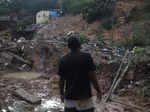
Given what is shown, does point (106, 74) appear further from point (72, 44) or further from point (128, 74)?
point (72, 44)

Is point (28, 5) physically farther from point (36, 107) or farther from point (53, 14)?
point (36, 107)

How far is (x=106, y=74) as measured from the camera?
28.0 ft

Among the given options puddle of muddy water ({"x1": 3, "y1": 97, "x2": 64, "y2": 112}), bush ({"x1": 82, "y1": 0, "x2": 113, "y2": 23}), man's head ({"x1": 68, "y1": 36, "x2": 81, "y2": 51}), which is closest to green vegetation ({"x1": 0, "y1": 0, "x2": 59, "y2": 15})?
bush ({"x1": 82, "y1": 0, "x2": 113, "y2": 23})

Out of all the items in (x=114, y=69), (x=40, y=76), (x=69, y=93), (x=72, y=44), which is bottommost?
(x=40, y=76)

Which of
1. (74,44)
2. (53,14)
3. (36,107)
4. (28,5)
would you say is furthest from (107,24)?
(28,5)

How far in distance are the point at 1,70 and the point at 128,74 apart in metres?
7.83

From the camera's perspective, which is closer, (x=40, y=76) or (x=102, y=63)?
(x=102, y=63)

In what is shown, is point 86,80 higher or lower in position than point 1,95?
higher

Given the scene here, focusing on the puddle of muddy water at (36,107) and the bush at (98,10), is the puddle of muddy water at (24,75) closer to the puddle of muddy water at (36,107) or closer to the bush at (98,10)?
the puddle of muddy water at (36,107)

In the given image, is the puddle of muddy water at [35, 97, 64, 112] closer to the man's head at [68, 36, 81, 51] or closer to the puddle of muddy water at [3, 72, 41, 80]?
the man's head at [68, 36, 81, 51]

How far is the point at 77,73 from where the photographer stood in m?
2.98

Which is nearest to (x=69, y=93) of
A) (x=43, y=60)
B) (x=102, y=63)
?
(x=102, y=63)

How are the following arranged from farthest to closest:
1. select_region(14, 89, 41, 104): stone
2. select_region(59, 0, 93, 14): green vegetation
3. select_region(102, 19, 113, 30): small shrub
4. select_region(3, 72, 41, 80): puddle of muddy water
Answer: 1. select_region(59, 0, 93, 14): green vegetation
2. select_region(102, 19, 113, 30): small shrub
3. select_region(3, 72, 41, 80): puddle of muddy water
4. select_region(14, 89, 41, 104): stone

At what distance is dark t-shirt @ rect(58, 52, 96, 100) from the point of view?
2967mm
